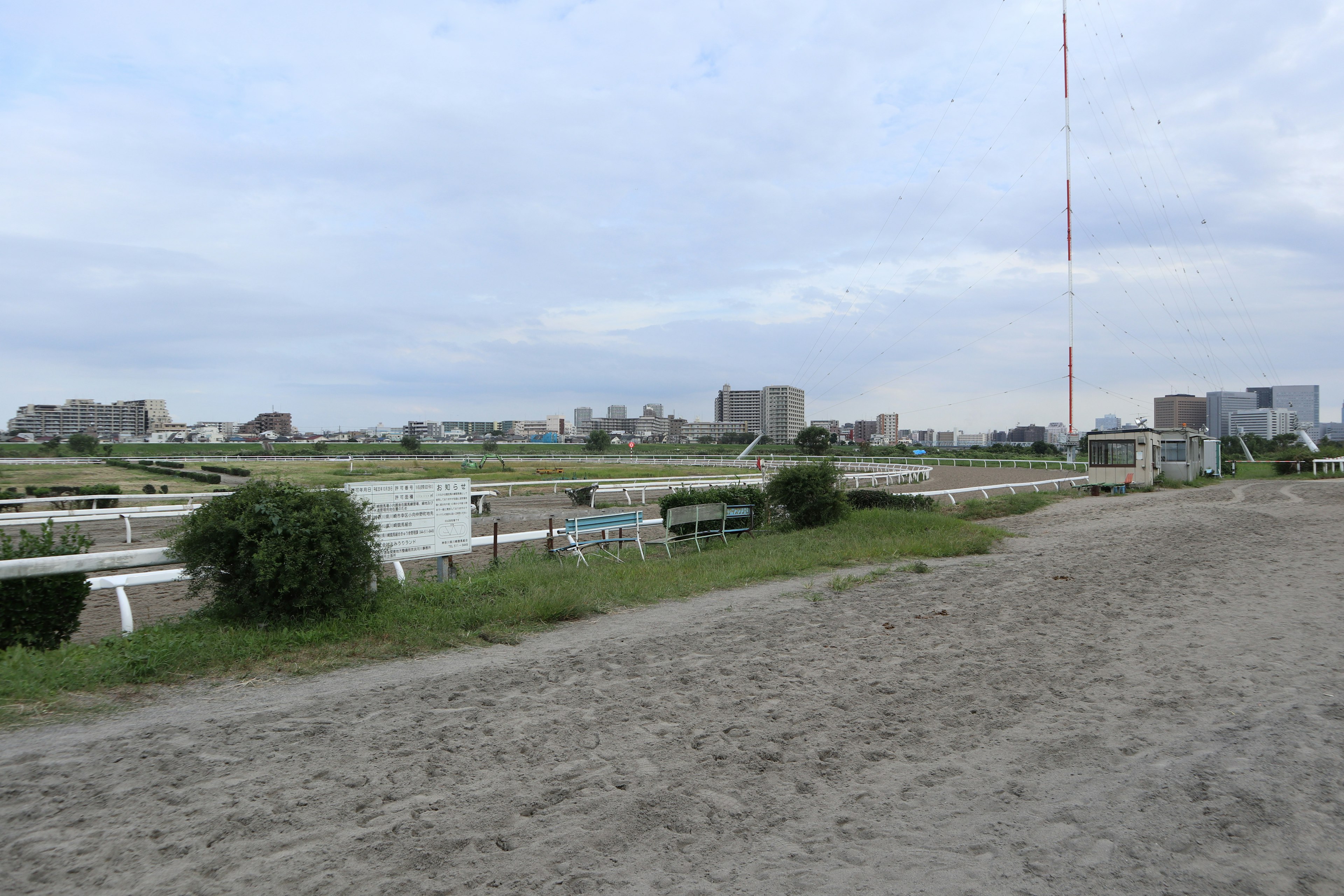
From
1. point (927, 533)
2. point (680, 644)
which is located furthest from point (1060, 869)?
point (927, 533)

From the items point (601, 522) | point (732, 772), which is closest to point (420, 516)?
point (601, 522)

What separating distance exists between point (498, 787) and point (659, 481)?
895 inches

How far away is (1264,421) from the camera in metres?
97.3

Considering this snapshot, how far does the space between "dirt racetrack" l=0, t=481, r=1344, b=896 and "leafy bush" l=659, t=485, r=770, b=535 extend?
24.5ft

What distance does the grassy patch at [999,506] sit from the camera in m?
19.0

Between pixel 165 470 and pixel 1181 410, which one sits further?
pixel 1181 410

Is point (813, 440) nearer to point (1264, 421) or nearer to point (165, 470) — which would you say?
point (165, 470)

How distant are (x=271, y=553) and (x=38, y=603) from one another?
1.84 m

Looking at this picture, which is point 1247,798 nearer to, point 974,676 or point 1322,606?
point 974,676

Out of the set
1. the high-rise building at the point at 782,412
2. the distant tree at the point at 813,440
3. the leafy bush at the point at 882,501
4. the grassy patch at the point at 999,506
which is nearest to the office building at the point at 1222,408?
the distant tree at the point at 813,440

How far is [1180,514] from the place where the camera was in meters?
17.7

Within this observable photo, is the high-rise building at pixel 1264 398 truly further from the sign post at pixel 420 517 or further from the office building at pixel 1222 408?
the sign post at pixel 420 517

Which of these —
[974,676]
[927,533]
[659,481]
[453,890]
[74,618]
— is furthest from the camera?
[659,481]

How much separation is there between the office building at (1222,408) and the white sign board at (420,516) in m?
94.4
